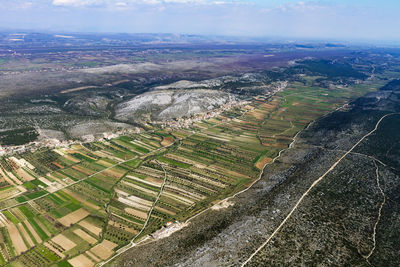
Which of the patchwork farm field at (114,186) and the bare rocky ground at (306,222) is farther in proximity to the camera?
the patchwork farm field at (114,186)

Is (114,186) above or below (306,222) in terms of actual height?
above

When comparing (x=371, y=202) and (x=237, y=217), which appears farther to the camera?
(x=371, y=202)

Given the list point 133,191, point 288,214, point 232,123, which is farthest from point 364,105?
point 133,191

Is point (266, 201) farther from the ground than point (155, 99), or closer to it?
closer to it

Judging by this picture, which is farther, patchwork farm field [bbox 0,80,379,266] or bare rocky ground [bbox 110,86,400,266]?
patchwork farm field [bbox 0,80,379,266]

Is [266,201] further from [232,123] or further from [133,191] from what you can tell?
[232,123]
